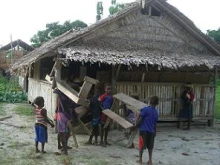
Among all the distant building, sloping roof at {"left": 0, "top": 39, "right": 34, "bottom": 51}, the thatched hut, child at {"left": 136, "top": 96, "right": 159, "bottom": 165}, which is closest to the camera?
child at {"left": 136, "top": 96, "right": 159, "bottom": 165}

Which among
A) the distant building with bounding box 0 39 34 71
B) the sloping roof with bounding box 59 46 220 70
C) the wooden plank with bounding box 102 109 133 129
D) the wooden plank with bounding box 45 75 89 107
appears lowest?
the wooden plank with bounding box 102 109 133 129

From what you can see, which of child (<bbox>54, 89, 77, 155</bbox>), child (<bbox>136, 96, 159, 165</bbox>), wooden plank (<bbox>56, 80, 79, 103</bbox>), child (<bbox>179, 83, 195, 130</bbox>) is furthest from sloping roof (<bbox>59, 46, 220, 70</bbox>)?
child (<bbox>136, 96, 159, 165</bbox>)

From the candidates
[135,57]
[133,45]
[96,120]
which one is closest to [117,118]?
[96,120]

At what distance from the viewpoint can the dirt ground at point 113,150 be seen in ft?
24.3

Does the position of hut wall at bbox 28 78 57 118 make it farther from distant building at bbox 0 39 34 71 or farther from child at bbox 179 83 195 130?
distant building at bbox 0 39 34 71

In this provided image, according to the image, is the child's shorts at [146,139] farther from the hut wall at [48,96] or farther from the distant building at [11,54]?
the distant building at [11,54]

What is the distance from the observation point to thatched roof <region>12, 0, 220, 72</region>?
10.1 m

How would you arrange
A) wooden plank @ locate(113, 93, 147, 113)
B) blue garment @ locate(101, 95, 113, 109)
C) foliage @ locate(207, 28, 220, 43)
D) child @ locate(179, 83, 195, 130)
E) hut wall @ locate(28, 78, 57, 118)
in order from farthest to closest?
foliage @ locate(207, 28, 220, 43) → child @ locate(179, 83, 195, 130) → hut wall @ locate(28, 78, 57, 118) → blue garment @ locate(101, 95, 113, 109) → wooden plank @ locate(113, 93, 147, 113)

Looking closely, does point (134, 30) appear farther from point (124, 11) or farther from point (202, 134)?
point (202, 134)

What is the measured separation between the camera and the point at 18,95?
65.6 feet

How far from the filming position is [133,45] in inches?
460

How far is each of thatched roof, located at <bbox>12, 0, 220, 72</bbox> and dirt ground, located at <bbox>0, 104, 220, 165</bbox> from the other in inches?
92.5

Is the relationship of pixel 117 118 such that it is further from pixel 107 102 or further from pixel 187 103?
pixel 187 103

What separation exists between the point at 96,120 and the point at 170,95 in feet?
14.2
